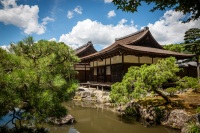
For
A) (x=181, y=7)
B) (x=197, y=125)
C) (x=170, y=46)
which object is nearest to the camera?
(x=181, y=7)

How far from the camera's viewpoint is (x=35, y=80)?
348 centimetres

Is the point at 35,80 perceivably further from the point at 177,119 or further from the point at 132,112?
the point at 132,112

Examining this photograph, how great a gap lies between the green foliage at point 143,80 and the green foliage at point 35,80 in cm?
521

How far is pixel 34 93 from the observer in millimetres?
3473

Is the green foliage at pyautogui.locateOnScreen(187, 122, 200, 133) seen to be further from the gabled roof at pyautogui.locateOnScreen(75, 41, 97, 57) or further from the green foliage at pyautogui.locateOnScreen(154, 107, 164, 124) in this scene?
the gabled roof at pyautogui.locateOnScreen(75, 41, 97, 57)

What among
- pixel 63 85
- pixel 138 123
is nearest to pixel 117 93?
pixel 138 123

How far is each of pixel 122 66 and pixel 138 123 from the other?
7267 millimetres

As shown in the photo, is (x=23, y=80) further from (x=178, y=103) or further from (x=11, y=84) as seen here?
(x=178, y=103)

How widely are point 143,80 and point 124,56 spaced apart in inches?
280

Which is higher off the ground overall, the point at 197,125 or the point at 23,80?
the point at 23,80

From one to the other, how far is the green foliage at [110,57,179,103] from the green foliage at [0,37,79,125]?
5.21 m

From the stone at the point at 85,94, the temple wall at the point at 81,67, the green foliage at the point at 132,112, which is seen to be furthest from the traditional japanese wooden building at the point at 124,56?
the green foliage at the point at 132,112

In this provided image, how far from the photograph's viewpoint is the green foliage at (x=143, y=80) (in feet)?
28.2

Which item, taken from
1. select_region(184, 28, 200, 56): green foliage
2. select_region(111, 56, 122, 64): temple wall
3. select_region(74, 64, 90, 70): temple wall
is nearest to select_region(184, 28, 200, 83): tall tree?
select_region(184, 28, 200, 56): green foliage
